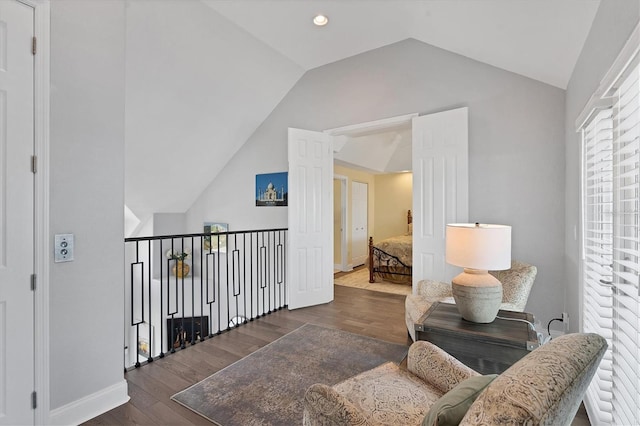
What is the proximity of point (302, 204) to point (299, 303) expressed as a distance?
1.32 m

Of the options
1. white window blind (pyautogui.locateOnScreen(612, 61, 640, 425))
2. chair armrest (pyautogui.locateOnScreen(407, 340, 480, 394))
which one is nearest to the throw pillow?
chair armrest (pyautogui.locateOnScreen(407, 340, 480, 394))

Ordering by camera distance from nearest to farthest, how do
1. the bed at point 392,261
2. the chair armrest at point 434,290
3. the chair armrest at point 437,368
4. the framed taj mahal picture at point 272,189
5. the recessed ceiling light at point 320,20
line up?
the chair armrest at point 437,368, the chair armrest at point 434,290, the recessed ceiling light at point 320,20, the framed taj mahal picture at point 272,189, the bed at point 392,261

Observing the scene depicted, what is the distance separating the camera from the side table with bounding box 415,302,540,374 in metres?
1.72

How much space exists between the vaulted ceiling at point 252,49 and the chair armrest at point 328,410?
101 inches

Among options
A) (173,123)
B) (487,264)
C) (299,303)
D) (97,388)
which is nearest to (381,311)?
(299,303)

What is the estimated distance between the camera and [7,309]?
1.60 metres

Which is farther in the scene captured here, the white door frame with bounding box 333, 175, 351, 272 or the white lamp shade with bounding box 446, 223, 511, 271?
the white door frame with bounding box 333, 175, 351, 272

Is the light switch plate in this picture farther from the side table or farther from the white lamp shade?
the white lamp shade

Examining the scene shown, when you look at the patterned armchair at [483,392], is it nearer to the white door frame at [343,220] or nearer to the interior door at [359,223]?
the white door frame at [343,220]

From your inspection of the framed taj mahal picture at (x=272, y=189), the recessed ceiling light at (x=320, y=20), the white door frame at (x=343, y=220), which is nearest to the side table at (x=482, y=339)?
the recessed ceiling light at (x=320, y=20)

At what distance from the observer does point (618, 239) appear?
1476 mm

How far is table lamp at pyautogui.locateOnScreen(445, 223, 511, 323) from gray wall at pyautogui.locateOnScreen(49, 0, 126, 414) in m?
2.26

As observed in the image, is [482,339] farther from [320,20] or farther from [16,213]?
[320,20]

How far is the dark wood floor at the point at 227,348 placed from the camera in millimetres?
1936
